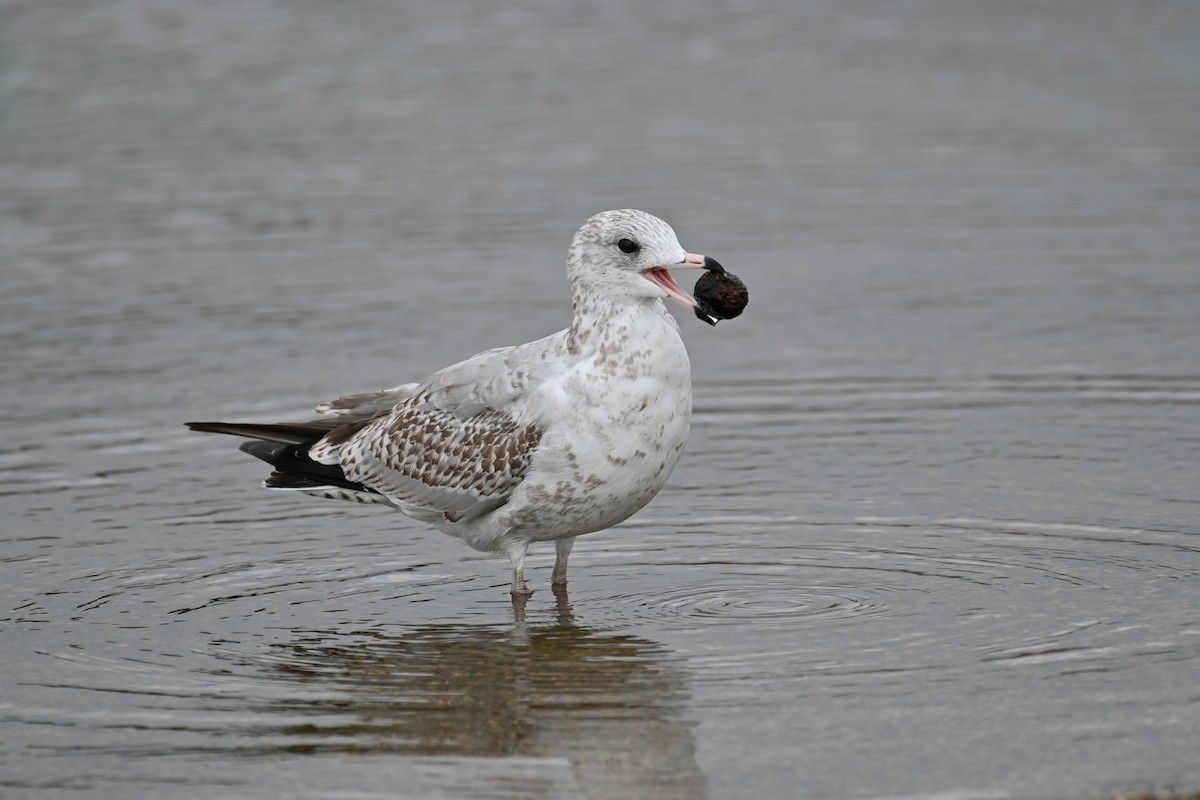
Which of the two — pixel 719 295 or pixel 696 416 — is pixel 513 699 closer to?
pixel 719 295

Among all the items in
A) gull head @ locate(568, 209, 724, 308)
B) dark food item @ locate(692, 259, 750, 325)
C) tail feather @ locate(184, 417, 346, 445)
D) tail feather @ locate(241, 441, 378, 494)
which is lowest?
tail feather @ locate(241, 441, 378, 494)

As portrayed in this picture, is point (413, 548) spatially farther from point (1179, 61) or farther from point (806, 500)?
point (1179, 61)

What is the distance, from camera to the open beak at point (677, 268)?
8688 mm

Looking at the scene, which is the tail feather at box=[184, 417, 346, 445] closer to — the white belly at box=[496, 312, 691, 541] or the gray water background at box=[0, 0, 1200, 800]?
the gray water background at box=[0, 0, 1200, 800]

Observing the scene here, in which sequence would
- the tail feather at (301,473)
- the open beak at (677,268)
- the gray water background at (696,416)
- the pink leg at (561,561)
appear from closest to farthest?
the gray water background at (696,416)
the open beak at (677,268)
the pink leg at (561,561)
the tail feather at (301,473)

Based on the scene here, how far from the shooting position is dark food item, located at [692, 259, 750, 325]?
8812 mm

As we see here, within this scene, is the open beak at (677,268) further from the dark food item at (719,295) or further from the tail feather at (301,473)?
the tail feather at (301,473)

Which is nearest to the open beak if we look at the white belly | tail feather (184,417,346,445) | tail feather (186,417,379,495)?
the white belly

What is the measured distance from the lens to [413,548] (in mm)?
10430

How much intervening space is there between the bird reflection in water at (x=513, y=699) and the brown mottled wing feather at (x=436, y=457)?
60 centimetres

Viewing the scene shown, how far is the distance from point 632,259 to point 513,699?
206 centimetres

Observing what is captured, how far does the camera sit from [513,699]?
8023mm

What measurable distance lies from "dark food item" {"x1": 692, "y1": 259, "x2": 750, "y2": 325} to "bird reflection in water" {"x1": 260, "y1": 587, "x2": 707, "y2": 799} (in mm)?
1496

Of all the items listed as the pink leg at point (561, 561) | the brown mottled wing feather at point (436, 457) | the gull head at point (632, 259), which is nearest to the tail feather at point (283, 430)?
the brown mottled wing feather at point (436, 457)
